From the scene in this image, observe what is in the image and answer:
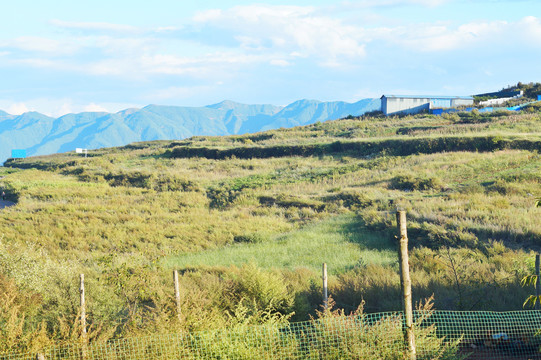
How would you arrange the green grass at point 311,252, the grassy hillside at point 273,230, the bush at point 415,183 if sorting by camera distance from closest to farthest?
the grassy hillside at point 273,230
the green grass at point 311,252
the bush at point 415,183

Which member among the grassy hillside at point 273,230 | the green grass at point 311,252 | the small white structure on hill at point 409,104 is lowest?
the green grass at point 311,252

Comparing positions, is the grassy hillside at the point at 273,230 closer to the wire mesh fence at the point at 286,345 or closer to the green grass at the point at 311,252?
the green grass at the point at 311,252

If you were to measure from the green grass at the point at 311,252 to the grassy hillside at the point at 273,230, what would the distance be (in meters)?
0.10

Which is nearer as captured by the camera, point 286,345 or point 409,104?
point 286,345

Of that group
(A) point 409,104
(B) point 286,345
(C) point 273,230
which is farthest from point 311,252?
(A) point 409,104

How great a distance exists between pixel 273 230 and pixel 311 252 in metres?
5.62

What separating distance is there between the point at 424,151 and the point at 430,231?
23.5 m

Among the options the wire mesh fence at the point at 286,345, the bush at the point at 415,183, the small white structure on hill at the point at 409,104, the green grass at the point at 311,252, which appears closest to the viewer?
the wire mesh fence at the point at 286,345

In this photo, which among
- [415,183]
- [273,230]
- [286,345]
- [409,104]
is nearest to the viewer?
[286,345]

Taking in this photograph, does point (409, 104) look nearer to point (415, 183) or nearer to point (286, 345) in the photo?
point (415, 183)

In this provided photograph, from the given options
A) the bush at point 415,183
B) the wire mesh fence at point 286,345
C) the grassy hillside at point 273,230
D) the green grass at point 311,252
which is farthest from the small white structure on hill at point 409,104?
the wire mesh fence at point 286,345

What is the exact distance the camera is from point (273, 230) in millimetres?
22031

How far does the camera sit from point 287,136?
59.6 m

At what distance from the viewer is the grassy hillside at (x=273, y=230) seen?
932 cm
